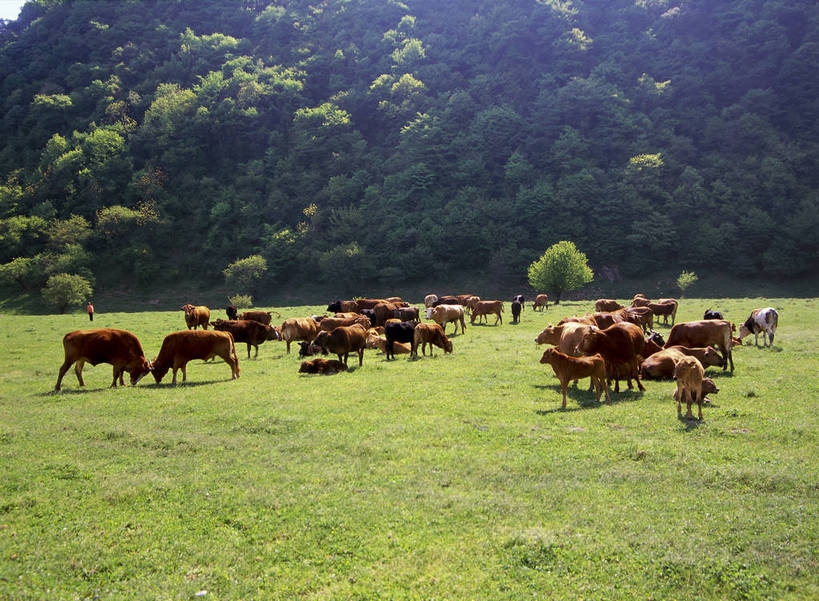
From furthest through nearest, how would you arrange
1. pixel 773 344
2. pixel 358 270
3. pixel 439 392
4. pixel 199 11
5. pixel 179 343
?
1. pixel 199 11
2. pixel 358 270
3. pixel 773 344
4. pixel 179 343
5. pixel 439 392

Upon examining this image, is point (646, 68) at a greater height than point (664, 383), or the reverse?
point (646, 68)

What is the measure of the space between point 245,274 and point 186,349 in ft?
163

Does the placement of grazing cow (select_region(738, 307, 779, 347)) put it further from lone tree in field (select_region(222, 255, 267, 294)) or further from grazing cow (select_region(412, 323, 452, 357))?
lone tree in field (select_region(222, 255, 267, 294))

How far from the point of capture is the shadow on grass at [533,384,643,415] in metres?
11.4

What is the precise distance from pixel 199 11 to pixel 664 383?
140169mm

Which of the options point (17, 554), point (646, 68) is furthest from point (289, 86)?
point (17, 554)

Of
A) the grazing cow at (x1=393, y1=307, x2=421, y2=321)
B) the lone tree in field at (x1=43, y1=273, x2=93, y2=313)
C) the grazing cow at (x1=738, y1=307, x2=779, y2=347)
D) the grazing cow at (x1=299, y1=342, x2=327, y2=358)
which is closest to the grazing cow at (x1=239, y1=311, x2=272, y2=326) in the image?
the grazing cow at (x1=299, y1=342, x2=327, y2=358)

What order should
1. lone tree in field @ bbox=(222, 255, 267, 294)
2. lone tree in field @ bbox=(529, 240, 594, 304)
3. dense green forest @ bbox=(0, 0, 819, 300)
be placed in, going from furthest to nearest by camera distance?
dense green forest @ bbox=(0, 0, 819, 300), lone tree in field @ bbox=(222, 255, 267, 294), lone tree in field @ bbox=(529, 240, 594, 304)

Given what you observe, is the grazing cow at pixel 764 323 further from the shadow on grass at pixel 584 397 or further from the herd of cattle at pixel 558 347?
the shadow on grass at pixel 584 397

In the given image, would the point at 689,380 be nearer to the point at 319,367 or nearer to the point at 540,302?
the point at 319,367

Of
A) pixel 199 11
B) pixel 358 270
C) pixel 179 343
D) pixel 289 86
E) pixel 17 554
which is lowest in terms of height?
pixel 17 554

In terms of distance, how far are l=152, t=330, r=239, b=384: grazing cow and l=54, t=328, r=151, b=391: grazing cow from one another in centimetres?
48

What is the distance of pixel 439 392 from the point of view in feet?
43.5

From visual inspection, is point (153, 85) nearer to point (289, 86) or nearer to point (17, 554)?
point (289, 86)
